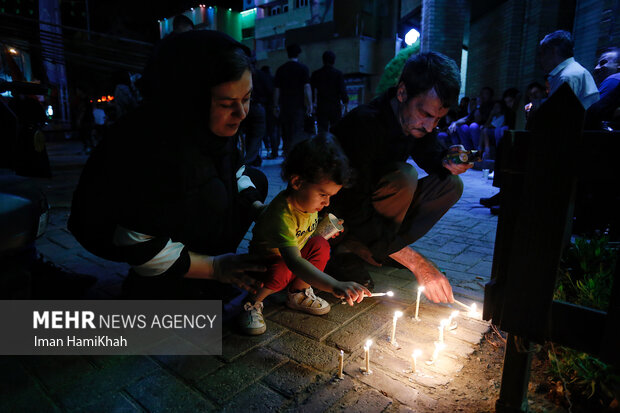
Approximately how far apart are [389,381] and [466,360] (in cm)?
51

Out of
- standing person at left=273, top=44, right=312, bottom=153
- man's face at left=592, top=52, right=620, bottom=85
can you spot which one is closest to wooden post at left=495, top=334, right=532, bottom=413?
man's face at left=592, top=52, right=620, bottom=85

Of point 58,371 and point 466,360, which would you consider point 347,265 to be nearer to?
point 466,360

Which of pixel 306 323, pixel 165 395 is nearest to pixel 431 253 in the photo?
pixel 306 323

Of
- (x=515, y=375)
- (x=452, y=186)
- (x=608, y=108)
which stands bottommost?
(x=515, y=375)

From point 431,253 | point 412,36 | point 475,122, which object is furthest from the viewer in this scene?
point 412,36

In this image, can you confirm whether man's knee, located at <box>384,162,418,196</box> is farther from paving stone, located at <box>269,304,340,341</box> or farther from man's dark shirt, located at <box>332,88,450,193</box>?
paving stone, located at <box>269,304,340,341</box>

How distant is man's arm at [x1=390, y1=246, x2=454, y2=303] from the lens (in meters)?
2.90

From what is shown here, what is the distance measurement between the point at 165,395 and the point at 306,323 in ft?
3.22

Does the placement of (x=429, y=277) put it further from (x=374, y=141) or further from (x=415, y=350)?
(x=374, y=141)

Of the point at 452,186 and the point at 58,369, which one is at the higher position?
the point at 452,186

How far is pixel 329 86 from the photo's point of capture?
9422mm

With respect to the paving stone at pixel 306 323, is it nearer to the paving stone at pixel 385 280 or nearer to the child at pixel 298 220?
the child at pixel 298 220

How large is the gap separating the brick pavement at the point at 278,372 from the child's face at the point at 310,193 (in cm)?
78

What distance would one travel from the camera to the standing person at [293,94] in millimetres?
9320
